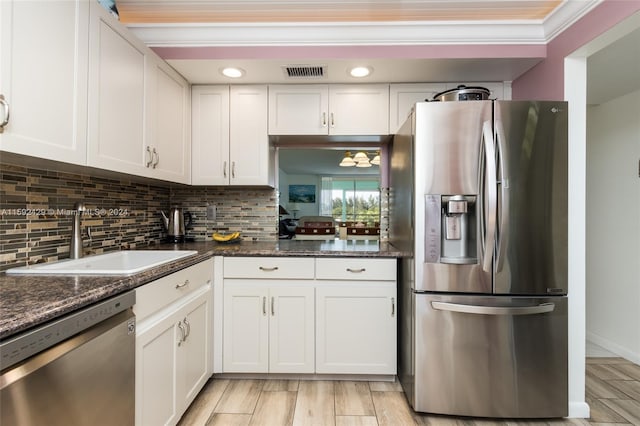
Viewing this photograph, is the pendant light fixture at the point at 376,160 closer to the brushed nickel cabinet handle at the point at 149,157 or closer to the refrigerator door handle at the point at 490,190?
the refrigerator door handle at the point at 490,190

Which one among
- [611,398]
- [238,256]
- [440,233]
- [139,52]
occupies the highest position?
[139,52]

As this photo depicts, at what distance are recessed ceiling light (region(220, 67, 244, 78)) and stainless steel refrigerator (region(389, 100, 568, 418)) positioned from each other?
1.26m

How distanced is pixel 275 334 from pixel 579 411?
1.83 metres

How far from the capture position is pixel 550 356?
5.60 ft

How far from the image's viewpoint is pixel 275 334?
2066 millimetres

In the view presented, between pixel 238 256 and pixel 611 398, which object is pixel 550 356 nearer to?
pixel 611 398

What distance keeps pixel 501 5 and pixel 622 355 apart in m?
2.85

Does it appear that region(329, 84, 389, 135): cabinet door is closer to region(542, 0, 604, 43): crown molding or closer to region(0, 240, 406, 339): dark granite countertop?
region(542, 0, 604, 43): crown molding

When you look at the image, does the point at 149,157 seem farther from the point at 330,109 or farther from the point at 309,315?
the point at 309,315

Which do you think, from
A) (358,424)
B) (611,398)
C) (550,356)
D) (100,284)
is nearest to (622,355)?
(611,398)

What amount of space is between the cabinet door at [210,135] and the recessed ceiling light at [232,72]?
7.1 inches

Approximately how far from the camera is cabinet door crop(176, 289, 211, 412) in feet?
5.36

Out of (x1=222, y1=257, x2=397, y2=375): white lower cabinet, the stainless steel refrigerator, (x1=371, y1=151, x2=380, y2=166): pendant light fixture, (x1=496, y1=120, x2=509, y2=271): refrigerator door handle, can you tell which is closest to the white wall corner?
the stainless steel refrigerator

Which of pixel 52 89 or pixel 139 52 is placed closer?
pixel 52 89
